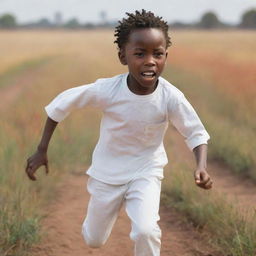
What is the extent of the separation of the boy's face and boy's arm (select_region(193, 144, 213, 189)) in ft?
1.53

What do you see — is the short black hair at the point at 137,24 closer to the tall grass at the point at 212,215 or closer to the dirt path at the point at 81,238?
the tall grass at the point at 212,215

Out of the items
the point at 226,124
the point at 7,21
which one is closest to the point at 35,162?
the point at 226,124

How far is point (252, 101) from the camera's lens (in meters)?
10.2

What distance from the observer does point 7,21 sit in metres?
107

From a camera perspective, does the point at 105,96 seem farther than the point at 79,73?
No

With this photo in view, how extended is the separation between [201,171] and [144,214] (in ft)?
1.30

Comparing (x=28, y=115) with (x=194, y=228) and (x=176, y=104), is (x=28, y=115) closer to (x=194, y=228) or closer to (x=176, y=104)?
(x=194, y=228)

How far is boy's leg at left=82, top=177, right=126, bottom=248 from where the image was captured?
3623mm

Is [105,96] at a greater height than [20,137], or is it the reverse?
[105,96]

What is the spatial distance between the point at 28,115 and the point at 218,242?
4.69 meters

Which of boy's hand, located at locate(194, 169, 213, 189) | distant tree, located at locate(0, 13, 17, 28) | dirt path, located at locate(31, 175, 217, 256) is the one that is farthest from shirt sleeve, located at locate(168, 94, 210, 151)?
distant tree, located at locate(0, 13, 17, 28)

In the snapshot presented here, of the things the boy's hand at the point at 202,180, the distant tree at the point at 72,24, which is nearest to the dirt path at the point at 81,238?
the boy's hand at the point at 202,180

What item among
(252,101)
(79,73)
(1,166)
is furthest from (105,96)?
(79,73)

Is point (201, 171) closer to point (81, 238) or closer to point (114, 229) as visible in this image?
point (81, 238)
